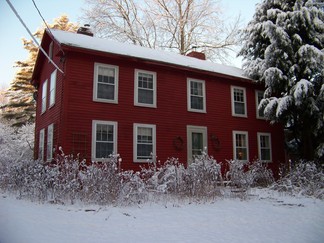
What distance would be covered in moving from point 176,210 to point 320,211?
400 cm

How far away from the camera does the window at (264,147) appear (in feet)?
54.0

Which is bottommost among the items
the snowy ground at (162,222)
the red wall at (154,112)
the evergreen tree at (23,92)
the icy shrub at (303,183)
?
the snowy ground at (162,222)

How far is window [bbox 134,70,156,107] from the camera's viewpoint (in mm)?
13242

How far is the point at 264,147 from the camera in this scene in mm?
16703

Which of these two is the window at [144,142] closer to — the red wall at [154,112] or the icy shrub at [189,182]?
the red wall at [154,112]

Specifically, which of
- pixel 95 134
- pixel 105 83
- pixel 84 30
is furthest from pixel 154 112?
pixel 84 30

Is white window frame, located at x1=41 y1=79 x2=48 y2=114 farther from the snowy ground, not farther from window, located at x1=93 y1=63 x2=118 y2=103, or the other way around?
the snowy ground

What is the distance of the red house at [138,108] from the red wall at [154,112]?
0.04m

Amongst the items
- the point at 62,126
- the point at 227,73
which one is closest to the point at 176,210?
the point at 62,126

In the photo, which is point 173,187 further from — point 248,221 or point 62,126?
point 62,126

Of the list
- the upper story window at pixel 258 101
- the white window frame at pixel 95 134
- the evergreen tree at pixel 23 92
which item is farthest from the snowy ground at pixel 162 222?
the evergreen tree at pixel 23 92

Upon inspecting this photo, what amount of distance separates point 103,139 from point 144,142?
183 cm

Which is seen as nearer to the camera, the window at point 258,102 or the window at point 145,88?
the window at point 145,88

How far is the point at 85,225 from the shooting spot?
592 centimetres
